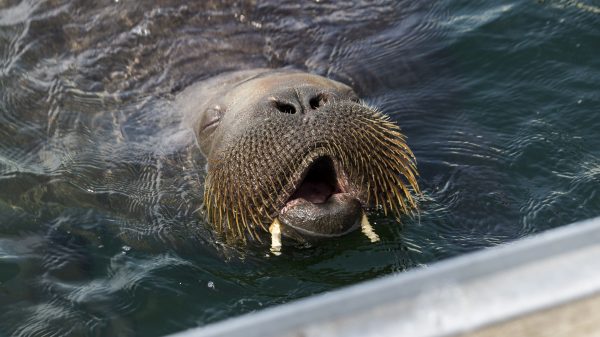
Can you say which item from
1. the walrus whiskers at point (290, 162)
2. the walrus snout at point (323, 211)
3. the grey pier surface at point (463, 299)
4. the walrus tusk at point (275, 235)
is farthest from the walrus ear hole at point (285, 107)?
the grey pier surface at point (463, 299)

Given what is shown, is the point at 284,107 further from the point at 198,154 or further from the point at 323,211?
the point at 198,154

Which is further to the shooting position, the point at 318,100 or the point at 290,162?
the point at 318,100

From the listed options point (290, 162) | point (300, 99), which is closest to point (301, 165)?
point (290, 162)

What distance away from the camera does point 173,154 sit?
6312mm

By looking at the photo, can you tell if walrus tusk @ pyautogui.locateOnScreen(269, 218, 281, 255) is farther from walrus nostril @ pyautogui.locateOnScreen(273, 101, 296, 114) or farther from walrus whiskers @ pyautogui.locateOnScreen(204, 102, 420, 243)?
walrus nostril @ pyautogui.locateOnScreen(273, 101, 296, 114)

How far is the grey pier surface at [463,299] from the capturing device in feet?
6.73

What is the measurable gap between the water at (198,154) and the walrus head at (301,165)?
0.26m

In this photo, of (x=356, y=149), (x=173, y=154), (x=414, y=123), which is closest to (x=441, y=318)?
(x=356, y=149)

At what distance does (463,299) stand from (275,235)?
348 centimetres

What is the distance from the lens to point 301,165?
17.2 feet

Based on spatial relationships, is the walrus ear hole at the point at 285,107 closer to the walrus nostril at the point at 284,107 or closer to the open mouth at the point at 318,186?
the walrus nostril at the point at 284,107

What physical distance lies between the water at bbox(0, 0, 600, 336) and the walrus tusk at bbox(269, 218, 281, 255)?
3.9 inches

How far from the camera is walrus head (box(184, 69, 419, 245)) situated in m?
5.25

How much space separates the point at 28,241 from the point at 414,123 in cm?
307
